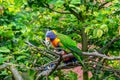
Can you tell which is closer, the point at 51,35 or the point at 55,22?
the point at 51,35

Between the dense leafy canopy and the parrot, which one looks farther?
the dense leafy canopy

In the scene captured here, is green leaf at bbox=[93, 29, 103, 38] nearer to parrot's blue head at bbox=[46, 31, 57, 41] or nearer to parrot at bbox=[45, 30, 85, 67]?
parrot at bbox=[45, 30, 85, 67]

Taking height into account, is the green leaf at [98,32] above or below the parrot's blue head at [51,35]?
above

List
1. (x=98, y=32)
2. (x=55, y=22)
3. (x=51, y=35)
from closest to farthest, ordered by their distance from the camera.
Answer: (x=98, y=32)
(x=51, y=35)
(x=55, y=22)

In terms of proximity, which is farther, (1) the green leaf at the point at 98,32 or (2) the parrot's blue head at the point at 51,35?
(2) the parrot's blue head at the point at 51,35

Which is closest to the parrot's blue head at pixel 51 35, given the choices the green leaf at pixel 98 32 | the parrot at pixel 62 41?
the parrot at pixel 62 41

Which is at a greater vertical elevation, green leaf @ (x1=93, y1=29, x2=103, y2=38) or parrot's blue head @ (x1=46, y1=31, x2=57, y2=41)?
green leaf @ (x1=93, y1=29, x2=103, y2=38)

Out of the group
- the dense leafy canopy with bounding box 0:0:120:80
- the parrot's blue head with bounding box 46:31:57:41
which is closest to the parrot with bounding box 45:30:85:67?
the parrot's blue head with bounding box 46:31:57:41

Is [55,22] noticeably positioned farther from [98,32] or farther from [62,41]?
[98,32]

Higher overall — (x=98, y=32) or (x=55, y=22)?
(x=98, y=32)

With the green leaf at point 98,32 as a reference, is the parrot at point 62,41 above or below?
below

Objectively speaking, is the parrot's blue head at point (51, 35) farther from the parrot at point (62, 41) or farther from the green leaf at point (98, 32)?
the green leaf at point (98, 32)

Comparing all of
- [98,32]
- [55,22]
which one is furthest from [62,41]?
[55,22]

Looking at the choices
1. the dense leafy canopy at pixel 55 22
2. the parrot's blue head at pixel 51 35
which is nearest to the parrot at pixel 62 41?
the parrot's blue head at pixel 51 35
